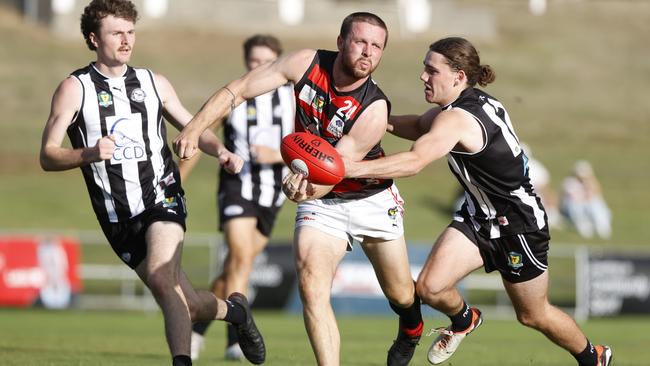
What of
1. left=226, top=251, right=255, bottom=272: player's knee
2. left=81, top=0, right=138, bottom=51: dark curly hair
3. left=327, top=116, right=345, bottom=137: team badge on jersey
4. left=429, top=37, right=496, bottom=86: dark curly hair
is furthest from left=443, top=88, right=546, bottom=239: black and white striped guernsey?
left=226, top=251, right=255, bottom=272: player's knee

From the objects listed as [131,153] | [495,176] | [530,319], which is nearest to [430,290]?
[530,319]

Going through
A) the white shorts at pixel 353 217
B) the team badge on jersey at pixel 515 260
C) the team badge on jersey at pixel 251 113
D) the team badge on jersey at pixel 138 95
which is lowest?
the team badge on jersey at pixel 515 260

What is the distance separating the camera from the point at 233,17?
47.0m

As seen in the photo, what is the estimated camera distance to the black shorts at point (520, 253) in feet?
25.1

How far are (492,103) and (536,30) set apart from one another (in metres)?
45.3

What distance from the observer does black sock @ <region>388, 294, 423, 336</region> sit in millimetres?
8000

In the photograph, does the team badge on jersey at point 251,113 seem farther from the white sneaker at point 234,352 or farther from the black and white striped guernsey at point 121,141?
the black and white striped guernsey at point 121,141

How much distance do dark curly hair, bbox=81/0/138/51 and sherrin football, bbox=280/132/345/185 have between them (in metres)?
1.57

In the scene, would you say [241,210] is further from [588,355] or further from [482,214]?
[588,355]

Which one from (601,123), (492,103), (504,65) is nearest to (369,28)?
(492,103)

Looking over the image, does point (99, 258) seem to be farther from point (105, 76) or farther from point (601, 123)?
point (601, 123)

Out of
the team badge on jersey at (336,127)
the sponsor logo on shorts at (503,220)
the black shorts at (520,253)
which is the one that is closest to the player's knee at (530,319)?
the black shorts at (520,253)

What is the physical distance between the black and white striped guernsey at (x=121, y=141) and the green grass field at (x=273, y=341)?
1.82 m

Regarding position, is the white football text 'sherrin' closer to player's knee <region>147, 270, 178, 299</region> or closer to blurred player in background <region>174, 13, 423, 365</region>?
blurred player in background <region>174, 13, 423, 365</region>
